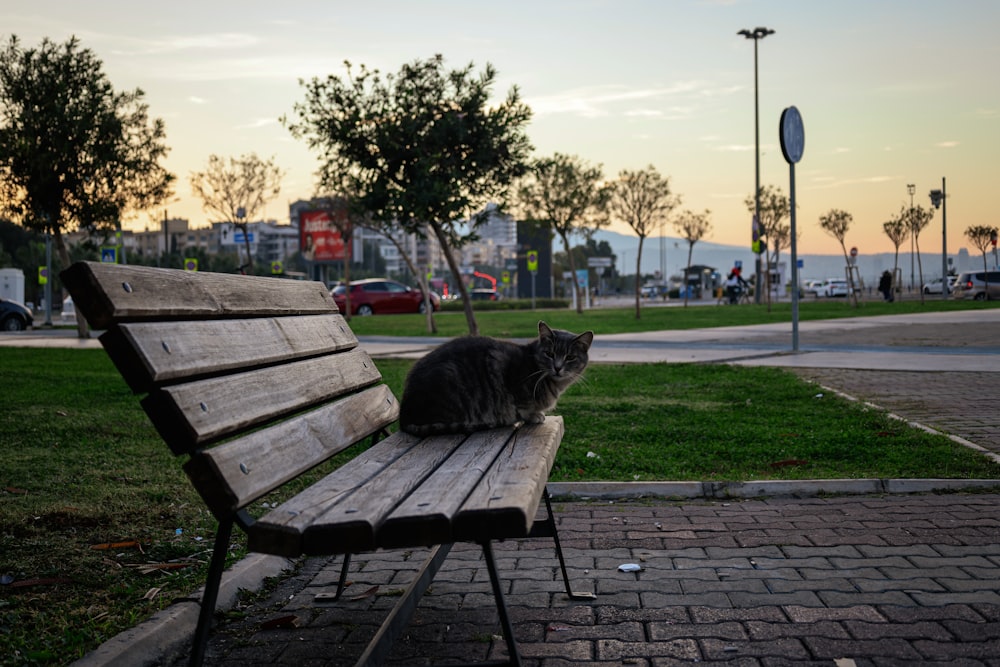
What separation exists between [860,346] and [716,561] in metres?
14.3

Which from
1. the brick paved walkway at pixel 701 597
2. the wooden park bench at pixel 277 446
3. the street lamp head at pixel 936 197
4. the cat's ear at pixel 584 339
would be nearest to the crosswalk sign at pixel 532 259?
the street lamp head at pixel 936 197

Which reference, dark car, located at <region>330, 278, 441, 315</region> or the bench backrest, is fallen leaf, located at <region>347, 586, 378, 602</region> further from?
dark car, located at <region>330, 278, 441, 315</region>

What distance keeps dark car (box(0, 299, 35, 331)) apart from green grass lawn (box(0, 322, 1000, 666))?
22468mm

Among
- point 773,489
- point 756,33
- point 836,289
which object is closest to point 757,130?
point 756,33

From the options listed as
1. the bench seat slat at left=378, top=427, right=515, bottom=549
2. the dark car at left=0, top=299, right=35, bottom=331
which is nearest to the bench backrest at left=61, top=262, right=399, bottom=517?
the bench seat slat at left=378, top=427, right=515, bottom=549

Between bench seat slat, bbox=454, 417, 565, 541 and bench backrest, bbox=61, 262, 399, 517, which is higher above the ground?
bench backrest, bbox=61, 262, 399, 517

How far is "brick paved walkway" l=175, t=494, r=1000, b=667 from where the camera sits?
10.5 feet

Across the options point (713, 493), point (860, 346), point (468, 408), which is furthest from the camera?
point (860, 346)

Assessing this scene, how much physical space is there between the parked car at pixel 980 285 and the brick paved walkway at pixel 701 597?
54.3 m

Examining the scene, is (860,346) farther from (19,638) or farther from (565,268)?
(565,268)

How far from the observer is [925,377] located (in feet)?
38.6

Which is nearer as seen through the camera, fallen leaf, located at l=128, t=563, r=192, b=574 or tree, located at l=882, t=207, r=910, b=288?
fallen leaf, located at l=128, t=563, r=192, b=574

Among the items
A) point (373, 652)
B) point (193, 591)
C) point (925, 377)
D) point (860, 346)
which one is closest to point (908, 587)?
point (373, 652)

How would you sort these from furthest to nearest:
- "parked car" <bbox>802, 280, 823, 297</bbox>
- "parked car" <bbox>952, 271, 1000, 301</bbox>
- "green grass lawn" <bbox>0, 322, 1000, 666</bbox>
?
"parked car" <bbox>802, 280, 823, 297</bbox>
"parked car" <bbox>952, 271, 1000, 301</bbox>
"green grass lawn" <bbox>0, 322, 1000, 666</bbox>
